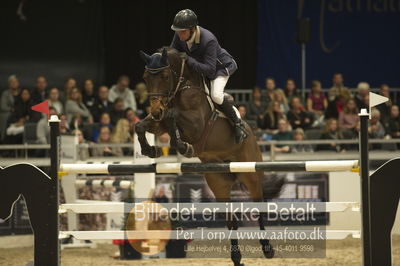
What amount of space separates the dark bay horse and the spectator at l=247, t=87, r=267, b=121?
12.9 feet

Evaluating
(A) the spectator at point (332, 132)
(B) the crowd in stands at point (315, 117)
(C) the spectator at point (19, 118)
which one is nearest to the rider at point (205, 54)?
(B) the crowd in stands at point (315, 117)

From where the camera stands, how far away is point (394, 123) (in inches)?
418

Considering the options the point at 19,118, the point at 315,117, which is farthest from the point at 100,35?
the point at 315,117

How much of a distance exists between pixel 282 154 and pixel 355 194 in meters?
1.17

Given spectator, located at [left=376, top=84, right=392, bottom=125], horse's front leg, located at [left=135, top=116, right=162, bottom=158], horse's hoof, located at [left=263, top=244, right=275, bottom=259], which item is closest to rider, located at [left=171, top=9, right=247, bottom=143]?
horse's front leg, located at [left=135, top=116, right=162, bottom=158]

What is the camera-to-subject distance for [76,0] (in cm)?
1226

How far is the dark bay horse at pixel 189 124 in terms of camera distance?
5422 millimetres

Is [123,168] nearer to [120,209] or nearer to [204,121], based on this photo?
[120,209]

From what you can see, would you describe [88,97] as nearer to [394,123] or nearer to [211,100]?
[394,123]

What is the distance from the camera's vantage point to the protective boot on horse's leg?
5980 mm

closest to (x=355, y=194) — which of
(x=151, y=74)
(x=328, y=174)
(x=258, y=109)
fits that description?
(x=328, y=174)

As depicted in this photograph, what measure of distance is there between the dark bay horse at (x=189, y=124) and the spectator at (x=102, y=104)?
435cm

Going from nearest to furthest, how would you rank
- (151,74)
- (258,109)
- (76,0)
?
(151,74)
(258,109)
(76,0)

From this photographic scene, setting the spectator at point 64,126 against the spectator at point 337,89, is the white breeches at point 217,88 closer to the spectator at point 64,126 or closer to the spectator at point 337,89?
the spectator at point 64,126
